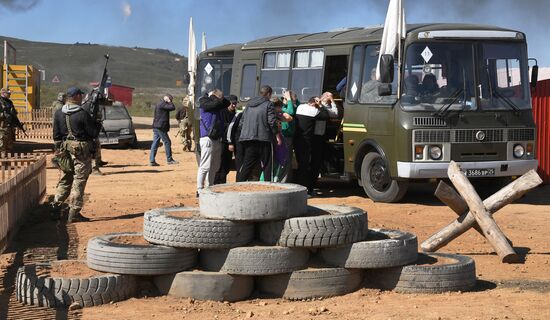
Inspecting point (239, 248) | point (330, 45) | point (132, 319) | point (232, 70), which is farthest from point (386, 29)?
point (132, 319)

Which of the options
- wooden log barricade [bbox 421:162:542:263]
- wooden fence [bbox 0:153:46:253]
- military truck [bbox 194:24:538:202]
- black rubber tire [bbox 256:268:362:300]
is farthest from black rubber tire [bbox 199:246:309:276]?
military truck [bbox 194:24:538:202]

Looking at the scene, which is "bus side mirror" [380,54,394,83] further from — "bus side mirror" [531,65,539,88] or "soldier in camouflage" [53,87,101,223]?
"soldier in camouflage" [53,87,101,223]

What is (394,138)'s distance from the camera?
1573 cm

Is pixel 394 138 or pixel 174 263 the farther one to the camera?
pixel 394 138

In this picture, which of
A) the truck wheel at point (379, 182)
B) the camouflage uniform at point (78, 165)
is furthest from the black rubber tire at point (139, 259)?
the truck wheel at point (379, 182)

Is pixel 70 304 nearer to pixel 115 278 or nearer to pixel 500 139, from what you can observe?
pixel 115 278

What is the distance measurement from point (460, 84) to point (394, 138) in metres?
1.34

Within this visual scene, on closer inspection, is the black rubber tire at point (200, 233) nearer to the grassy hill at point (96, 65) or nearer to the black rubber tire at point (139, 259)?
the black rubber tire at point (139, 259)

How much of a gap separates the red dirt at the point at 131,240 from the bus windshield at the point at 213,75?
41.6 feet

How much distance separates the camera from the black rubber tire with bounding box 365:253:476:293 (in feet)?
29.6

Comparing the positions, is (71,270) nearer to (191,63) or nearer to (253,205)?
(253,205)

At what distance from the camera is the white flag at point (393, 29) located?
15516 mm

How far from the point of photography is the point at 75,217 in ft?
45.5

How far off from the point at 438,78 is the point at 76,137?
19.0 feet
